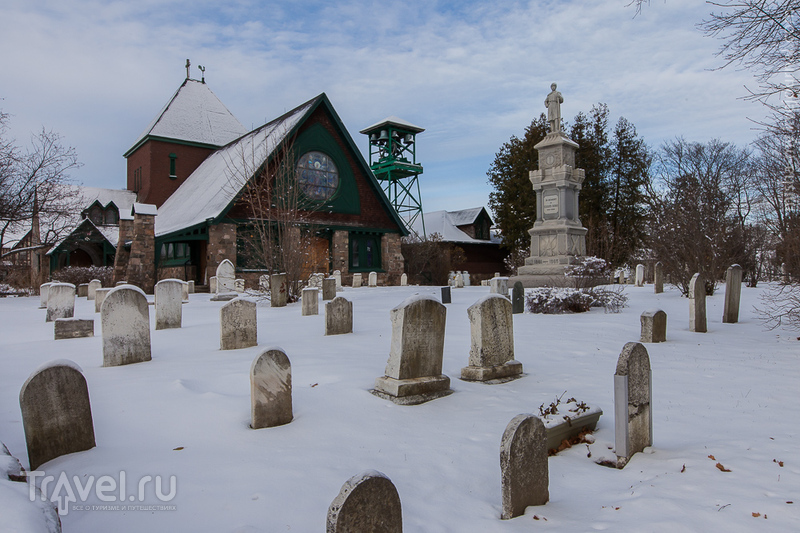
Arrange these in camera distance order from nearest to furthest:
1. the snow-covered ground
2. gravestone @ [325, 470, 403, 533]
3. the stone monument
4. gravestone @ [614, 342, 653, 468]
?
1. gravestone @ [325, 470, 403, 533]
2. the snow-covered ground
3. gravestone @ [614, 342, 653, 468]
4. the stone monument

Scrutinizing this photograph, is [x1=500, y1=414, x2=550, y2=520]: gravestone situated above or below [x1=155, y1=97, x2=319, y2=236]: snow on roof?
below

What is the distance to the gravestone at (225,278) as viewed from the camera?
1532 centimetres

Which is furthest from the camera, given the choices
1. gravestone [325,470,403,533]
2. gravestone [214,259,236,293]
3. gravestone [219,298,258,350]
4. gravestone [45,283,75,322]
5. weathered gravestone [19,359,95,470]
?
gravestone [214,259,236,293]

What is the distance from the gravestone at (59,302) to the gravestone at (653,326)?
12032 mm

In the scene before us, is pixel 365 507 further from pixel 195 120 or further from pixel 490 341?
pixel 195 120

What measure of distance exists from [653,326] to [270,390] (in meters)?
6.55

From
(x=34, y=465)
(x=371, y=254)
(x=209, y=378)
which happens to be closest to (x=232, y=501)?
(x=34, y=465)

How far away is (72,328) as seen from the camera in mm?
8453

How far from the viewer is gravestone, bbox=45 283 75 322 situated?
36.6 feet

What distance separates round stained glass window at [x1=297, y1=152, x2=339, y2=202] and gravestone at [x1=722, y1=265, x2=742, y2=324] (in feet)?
57.5

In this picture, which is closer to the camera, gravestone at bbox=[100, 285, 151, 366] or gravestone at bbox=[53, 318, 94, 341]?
gravestone at bbox=[100, 285, 151, 366]

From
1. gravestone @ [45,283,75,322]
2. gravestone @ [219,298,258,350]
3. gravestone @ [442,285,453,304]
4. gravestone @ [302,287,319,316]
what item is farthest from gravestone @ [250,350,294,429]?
gravestone @ [442,285,453,304]

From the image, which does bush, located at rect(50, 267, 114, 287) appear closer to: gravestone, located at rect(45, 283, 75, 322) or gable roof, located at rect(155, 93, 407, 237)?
gable roof, located at rect(155, 93, 407, 237)

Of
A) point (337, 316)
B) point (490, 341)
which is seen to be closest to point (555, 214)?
point (337, 316)
